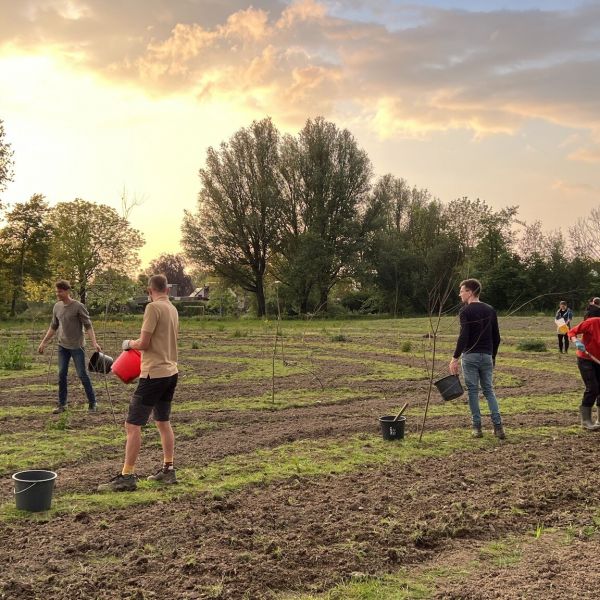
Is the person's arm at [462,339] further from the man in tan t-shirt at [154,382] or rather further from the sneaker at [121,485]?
the sneaker at [121,485]

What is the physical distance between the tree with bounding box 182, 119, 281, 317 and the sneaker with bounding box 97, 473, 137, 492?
4353 centimetres

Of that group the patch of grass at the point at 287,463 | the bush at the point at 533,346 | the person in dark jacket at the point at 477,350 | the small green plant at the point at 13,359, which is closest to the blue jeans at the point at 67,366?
the patch of grass at the point at 287,463

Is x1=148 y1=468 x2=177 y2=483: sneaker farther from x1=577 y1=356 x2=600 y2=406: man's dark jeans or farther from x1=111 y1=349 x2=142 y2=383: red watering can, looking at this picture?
x1=577 y1=356 x2=600 y2=406: man's dark jeans

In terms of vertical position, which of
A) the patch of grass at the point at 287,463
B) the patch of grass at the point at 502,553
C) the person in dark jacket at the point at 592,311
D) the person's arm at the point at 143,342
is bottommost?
the patch of grass at the point at 502,553

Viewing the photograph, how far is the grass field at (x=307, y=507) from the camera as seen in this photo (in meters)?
3.87

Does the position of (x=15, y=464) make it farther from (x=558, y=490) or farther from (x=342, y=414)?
(x=558, y=490)

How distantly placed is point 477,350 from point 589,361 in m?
1.74

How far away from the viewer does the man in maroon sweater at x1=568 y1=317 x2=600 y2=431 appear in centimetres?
820

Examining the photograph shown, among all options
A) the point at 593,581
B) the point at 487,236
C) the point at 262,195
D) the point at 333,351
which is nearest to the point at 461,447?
the point at 593,581

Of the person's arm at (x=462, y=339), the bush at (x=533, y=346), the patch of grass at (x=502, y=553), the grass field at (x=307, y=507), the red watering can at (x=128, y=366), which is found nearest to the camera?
the grass field at (x=307, y=507)

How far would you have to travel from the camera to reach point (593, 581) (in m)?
3.81

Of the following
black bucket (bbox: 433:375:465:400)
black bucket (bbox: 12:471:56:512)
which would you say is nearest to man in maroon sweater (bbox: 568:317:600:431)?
black bucket (bbox: 433:375:465:400)

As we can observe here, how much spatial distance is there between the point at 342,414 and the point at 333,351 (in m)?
10.7

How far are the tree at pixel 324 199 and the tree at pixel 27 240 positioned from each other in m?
21.1
